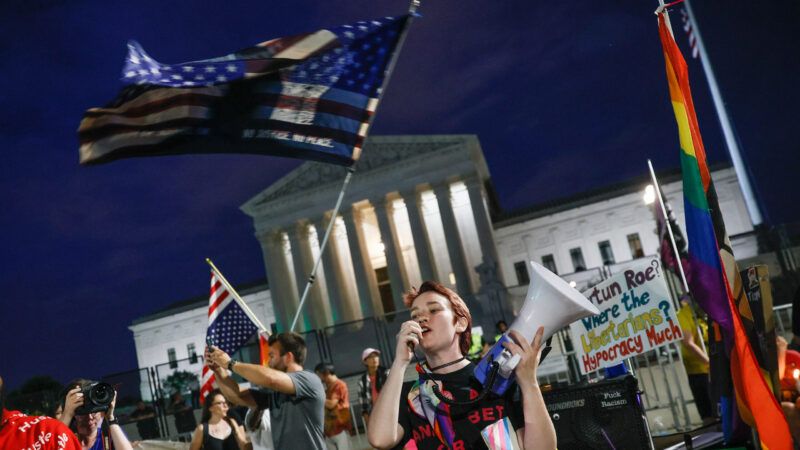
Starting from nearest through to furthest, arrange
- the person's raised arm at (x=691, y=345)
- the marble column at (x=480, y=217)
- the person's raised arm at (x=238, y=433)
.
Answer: the person's raised arm at (x=238, y=433)
the person's raised arm at (x=691, y=345)
the marble column at (x=480, y=217)

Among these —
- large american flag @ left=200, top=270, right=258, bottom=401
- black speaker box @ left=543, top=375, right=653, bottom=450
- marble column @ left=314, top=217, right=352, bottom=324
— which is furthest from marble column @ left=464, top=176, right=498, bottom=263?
black speaker box @ left=543, top=375, right=653, bottom=450

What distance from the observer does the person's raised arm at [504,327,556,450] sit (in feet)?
6.91

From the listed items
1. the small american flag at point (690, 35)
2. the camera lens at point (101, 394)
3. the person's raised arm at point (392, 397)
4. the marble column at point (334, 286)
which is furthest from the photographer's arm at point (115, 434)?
the marble column at point (334, 286)

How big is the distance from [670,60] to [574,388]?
269 centimetres

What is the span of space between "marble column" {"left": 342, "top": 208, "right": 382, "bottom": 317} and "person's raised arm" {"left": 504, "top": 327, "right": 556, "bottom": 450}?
4213 centimetres

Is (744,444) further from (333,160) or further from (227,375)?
(333,160)

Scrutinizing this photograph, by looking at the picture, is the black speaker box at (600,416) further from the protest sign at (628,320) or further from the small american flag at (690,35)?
the small american flag at (690,35)

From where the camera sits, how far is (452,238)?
42.8m

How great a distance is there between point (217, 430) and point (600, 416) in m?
4.01

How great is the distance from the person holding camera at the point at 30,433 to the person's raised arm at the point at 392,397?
5.66 ft

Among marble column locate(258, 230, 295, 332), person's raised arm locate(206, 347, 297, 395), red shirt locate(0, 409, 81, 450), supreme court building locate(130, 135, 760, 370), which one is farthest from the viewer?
marble column locate(258, 230, 295, 332)

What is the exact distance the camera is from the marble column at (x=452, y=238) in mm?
42000

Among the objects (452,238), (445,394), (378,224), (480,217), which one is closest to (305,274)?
(378,224)

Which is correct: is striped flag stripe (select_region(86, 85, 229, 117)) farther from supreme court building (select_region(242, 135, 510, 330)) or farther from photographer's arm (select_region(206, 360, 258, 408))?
supreme court building (select_region(242, 135, 510, 330))
